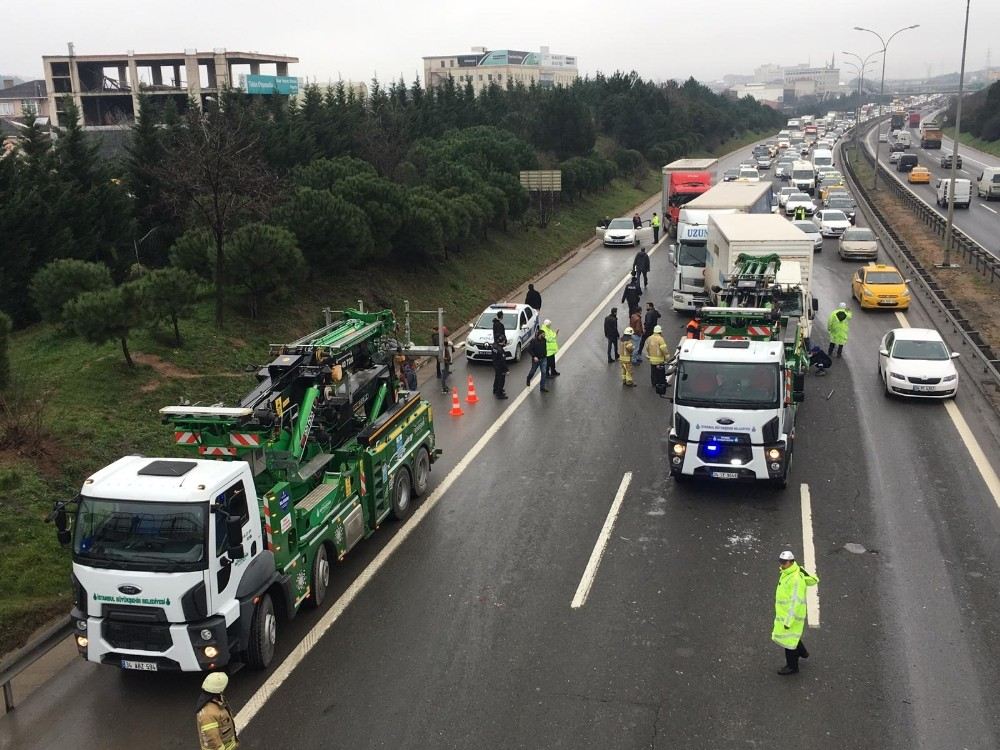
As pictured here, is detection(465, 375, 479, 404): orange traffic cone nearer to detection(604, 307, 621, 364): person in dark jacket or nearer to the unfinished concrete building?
detection(604, 307, 621, 364): person in dark jacket

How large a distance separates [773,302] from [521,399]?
19.9 ft

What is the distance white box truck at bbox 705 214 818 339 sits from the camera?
68.9 feet

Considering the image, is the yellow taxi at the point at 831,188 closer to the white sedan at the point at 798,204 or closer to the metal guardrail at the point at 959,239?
the metal guardrail at the point at 959,239

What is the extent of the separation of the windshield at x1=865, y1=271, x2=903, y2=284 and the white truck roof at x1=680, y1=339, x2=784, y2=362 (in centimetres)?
1575

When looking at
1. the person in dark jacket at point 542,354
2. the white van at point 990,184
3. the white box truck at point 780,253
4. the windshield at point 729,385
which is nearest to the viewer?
the windshield at point 729,385

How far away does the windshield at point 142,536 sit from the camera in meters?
9.26

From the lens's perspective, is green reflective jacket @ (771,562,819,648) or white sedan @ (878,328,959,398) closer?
green reflective jacket @ (771,562,819,648)

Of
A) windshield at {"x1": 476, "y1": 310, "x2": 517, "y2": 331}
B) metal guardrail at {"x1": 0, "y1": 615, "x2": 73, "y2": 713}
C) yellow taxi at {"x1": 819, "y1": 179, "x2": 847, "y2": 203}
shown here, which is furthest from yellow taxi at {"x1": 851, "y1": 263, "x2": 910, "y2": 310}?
yellow taxi at {"x1": 819, "y1": 179, "x2": 847, "y2": 203}

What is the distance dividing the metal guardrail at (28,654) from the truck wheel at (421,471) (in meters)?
5.67

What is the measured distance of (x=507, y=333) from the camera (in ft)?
83.0

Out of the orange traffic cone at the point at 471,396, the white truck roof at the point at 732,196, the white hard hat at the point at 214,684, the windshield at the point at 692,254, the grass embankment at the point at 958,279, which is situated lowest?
the orange traffic cone at the point at 471,396

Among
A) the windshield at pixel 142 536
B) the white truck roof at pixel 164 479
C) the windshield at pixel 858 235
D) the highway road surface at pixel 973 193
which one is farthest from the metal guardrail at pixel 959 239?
the windshield at pixel 142 536

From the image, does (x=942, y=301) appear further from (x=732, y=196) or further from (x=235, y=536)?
(x=235, y=536)

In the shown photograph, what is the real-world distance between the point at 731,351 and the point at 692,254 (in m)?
15.4
